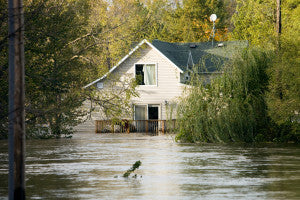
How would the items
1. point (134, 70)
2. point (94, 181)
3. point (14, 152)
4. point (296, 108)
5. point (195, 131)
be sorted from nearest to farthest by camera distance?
point (14, 152), point (94, 181), point (296, 108), point (195, 131), point (134, 70)

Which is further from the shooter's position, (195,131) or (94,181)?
(195,131)

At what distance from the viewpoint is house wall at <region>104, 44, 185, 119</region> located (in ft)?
176

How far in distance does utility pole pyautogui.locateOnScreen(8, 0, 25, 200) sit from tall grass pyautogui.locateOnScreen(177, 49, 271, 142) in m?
23.1

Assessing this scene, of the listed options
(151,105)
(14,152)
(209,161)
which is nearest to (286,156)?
(209,161)

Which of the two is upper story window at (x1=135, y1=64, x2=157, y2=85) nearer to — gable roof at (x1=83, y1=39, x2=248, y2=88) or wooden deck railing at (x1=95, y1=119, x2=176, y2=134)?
gable roof at (x1=83, y1=39, x2=248, y2=88)

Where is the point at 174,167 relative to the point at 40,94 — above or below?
below

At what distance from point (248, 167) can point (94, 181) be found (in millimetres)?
6528

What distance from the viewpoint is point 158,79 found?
177 ft

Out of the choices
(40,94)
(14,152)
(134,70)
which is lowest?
(14,152)

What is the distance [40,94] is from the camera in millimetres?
26828

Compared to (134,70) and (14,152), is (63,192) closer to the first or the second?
(14,152)

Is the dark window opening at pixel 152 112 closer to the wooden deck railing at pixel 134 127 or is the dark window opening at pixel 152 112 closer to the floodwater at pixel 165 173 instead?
the wooden deck railing at pixel 134 127

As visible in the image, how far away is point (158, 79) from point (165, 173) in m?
33.0

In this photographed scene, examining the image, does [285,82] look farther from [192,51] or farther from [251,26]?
[251,26]
